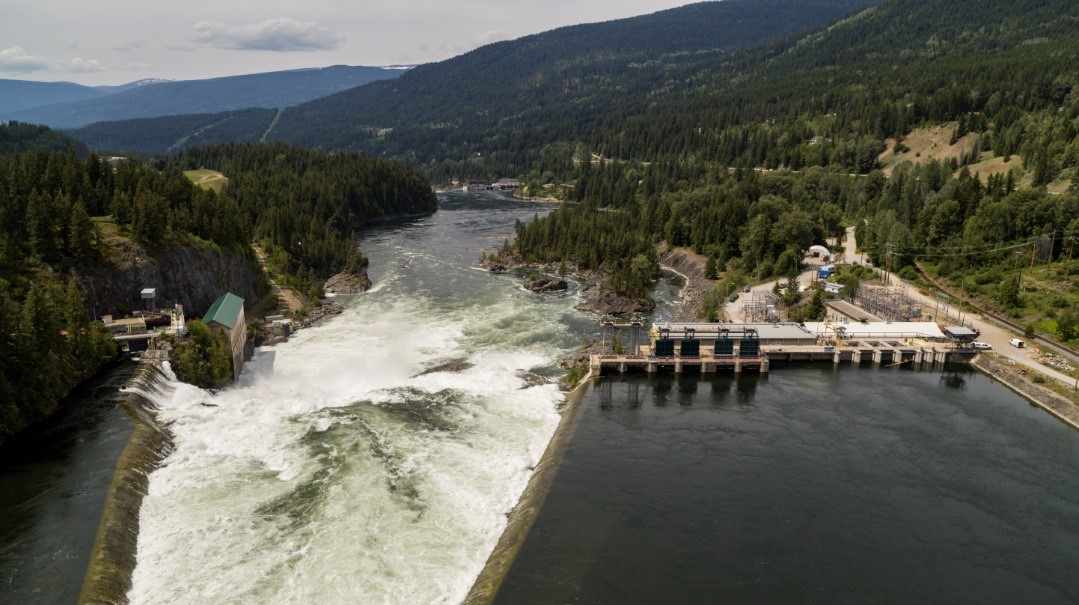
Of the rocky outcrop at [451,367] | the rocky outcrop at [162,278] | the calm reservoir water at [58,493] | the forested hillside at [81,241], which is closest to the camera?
the calm reservoir water at [58,493]

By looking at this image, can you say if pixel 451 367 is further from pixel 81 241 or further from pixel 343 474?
pixel 81 241

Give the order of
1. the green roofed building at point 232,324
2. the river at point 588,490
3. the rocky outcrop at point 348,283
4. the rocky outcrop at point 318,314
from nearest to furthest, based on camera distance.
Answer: the river at point 588,490 → the green roofed building at point 232,324 → the rocky outcrop at point 318,314 → the rocky outcrop at point 348,283

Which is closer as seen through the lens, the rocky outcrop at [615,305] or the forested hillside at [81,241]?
the forested hillside at [81,241]

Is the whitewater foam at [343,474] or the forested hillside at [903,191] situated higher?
the forested hillside at [903,191]

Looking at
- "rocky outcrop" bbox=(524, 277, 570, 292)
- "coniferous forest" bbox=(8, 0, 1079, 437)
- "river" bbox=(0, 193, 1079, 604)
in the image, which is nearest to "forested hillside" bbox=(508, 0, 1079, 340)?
"coniferous forest" bbox=(8, 0, 1079, 437)

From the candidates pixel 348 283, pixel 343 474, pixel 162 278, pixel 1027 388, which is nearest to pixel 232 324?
pixel 162 278

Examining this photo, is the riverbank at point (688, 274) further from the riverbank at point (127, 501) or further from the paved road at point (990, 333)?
the riverbank at point (127, 501)

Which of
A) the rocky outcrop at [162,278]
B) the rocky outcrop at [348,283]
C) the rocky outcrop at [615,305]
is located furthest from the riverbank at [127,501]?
the rocky outcrop at [615,305]
